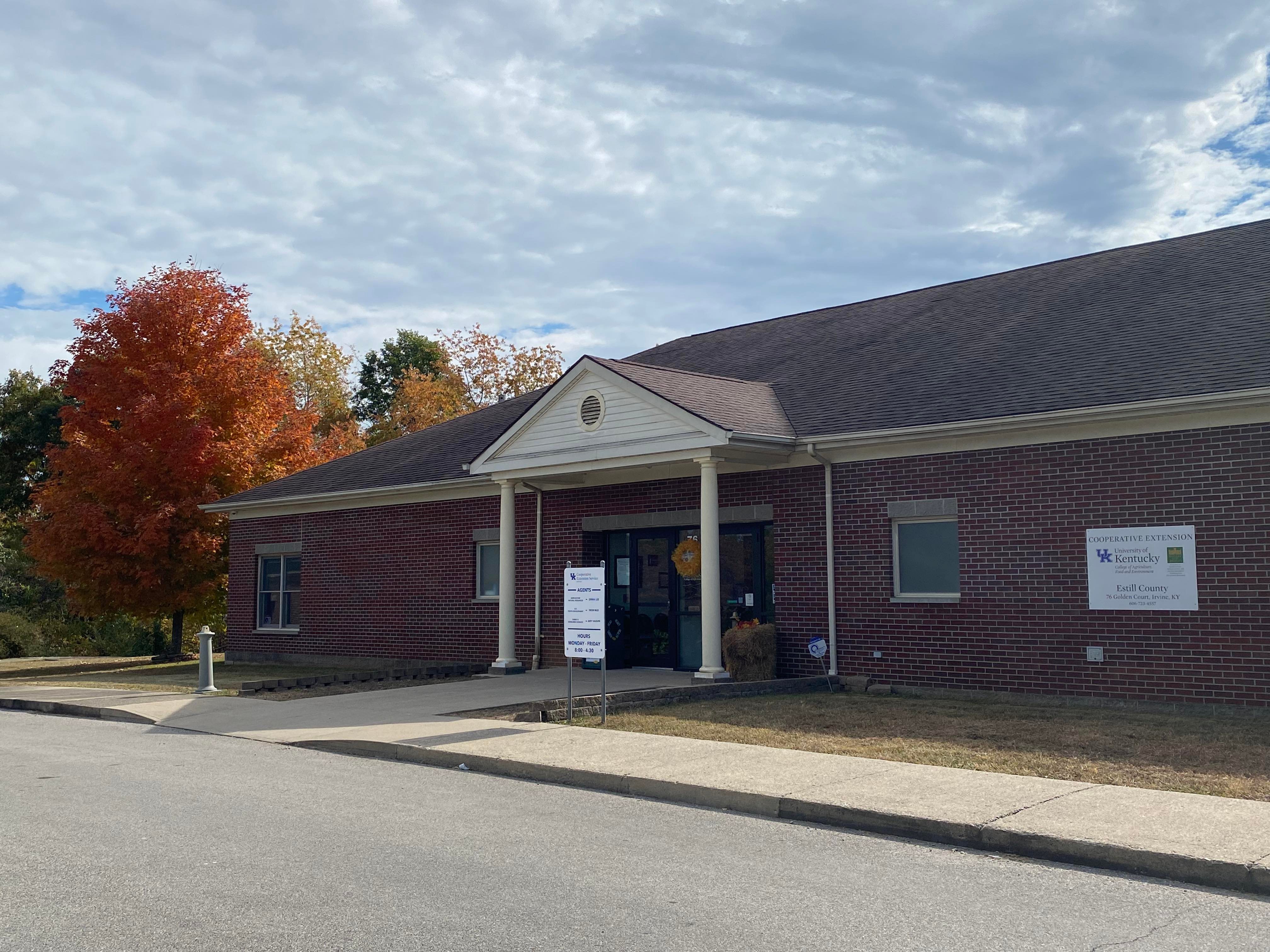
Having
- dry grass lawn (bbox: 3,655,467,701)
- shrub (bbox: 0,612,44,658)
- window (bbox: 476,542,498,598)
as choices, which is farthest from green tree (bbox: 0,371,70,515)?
window (bbox: 476,542,498,598)

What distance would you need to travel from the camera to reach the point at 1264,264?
621 inches

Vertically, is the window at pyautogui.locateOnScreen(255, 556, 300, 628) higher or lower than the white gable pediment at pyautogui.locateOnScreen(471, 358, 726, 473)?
lower

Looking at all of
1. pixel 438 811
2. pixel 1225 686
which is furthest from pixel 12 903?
pixel 1225 686

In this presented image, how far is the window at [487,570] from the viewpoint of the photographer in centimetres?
2128

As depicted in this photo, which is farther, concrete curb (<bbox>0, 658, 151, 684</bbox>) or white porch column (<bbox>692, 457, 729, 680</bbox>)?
concrete curb (<bbox>0, 658, 151, 684</bbox>)

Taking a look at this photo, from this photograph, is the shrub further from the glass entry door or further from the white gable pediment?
the glass entry door

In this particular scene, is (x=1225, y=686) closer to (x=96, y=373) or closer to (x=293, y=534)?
(x=293, y=534)

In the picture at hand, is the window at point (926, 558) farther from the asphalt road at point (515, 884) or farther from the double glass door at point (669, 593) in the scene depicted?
the asphalt road at point (515, 884)

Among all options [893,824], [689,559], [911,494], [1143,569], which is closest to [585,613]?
[911,494]

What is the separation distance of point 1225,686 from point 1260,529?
5.90 feet

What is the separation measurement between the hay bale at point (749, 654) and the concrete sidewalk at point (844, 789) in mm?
3925

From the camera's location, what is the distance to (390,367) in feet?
203

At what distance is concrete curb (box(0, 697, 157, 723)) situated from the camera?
1505 centimetres

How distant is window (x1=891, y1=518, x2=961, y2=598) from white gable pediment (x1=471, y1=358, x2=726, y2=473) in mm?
2912
